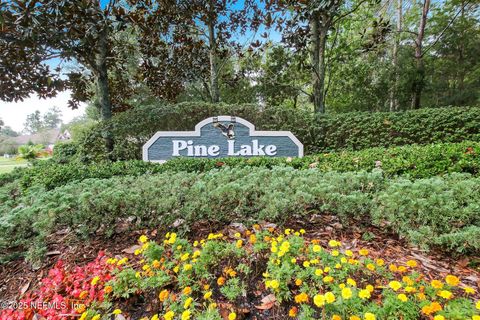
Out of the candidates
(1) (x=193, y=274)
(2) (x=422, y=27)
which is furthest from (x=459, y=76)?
(1) (x=193, y=274)

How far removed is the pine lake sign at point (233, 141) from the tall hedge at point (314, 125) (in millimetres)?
918

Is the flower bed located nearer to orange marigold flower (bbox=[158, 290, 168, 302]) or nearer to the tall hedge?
orange marigold flower (bbox=[158, 290, 168, 302])

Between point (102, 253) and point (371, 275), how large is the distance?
1.95 meters

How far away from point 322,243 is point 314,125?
4824mm

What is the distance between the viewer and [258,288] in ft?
4.53

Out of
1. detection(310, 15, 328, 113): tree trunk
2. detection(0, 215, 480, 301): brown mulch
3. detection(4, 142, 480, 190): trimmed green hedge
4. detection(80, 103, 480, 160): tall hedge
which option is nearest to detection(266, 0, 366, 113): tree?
detection(310, 15, 328, 113): tree trunk

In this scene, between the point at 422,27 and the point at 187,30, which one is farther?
the point at 422,27

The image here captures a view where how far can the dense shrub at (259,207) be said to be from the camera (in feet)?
5.74

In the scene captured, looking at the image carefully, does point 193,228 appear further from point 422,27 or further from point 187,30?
point 422,27

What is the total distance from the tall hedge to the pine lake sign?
3.01ft

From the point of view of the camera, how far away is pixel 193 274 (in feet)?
4.70

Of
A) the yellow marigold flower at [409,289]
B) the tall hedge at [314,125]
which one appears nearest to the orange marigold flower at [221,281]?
the yellow marigold flower at [409,289]

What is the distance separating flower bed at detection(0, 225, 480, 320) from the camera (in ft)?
3.48

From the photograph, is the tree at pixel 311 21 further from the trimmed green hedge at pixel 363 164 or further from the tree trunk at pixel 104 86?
the tree trunk at pixel 104 86
